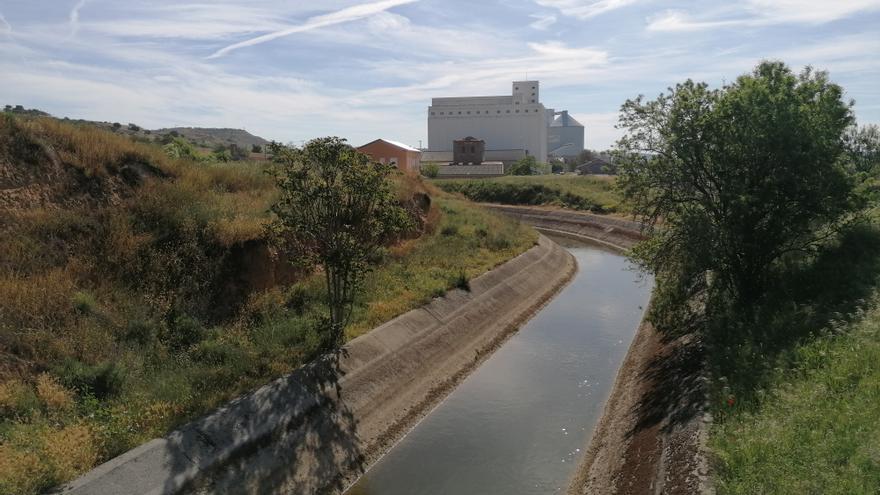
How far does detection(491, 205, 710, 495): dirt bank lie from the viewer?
1152 centimetres

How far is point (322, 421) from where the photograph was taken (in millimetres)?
14953

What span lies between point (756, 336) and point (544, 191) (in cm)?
6053

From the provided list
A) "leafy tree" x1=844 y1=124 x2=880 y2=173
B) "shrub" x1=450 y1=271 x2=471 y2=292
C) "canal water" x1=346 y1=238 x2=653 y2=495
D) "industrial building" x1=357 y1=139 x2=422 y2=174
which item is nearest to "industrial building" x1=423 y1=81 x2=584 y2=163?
"industrial building" x1=357 y1=139 x2=422 y2=174

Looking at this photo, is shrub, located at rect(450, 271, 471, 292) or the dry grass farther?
shrub, located at rect(450, 271, 471, 292)

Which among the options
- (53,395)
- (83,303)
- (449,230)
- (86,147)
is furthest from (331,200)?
(449,230)

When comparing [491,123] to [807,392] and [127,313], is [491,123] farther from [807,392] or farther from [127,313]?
[807,392]

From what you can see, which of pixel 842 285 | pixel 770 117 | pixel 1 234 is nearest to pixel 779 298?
pixel 842 285

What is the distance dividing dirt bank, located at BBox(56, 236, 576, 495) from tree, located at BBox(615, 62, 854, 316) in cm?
802

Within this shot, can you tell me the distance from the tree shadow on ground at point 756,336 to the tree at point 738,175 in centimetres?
107

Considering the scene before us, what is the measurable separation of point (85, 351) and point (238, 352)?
3.53m

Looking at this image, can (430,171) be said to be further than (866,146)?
Yes

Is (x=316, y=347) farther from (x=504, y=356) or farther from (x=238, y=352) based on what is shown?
(x=504, y=356)

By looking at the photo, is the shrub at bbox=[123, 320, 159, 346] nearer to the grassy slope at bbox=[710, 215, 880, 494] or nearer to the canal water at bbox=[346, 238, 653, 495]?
the canal water at bbox=[346, 238, 653, 495]

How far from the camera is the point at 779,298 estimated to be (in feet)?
59.6
